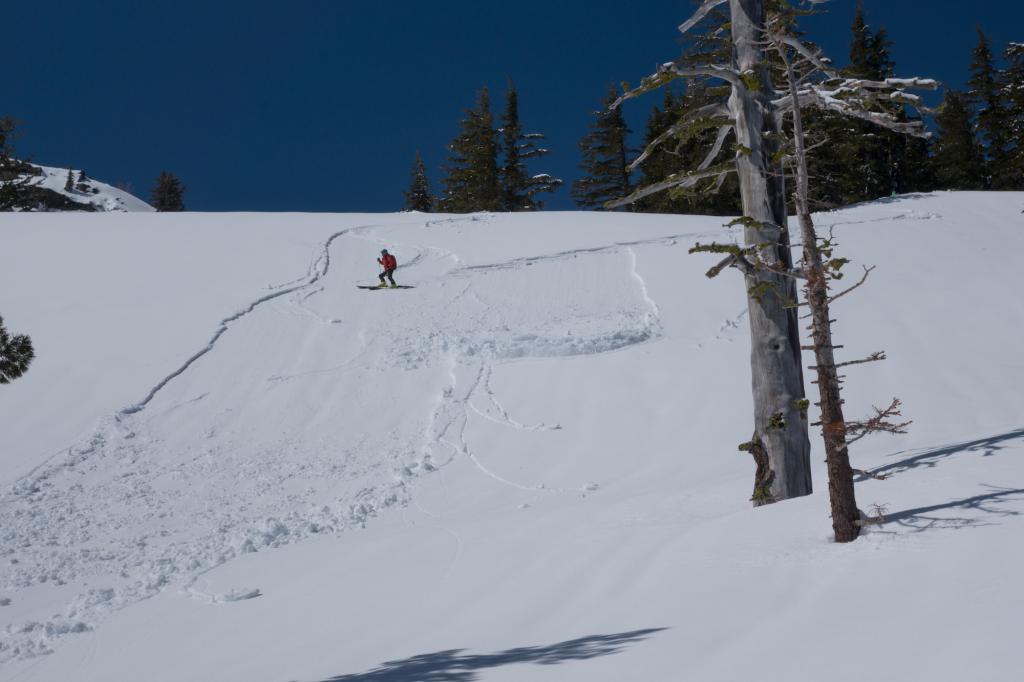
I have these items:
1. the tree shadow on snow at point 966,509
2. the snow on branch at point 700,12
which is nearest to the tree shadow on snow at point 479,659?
the tree shadow on snow at point 966,509

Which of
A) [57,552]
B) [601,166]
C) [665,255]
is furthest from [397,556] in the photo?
[601,166]

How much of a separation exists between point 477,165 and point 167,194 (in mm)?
35479

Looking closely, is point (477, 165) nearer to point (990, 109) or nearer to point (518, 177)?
point (518, 177)

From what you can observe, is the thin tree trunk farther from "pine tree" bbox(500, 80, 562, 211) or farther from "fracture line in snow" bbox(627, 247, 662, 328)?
"pine tree" bbox(500, 80, 562, 211)

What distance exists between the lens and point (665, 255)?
1945 cm

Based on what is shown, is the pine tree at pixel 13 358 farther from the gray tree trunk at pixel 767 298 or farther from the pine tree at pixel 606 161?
the pine tree at pixel 606 161

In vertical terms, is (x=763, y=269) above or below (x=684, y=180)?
below

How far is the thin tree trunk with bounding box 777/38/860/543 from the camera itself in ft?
13.6

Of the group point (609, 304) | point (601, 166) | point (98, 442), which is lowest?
point (98, 442)

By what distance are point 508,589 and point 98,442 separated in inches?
324

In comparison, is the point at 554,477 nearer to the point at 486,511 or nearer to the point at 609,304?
the point at 486,511

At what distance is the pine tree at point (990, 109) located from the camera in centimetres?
3803

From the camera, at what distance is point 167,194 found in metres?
62.9

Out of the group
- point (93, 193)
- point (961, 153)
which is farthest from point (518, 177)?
point (93, 193)
